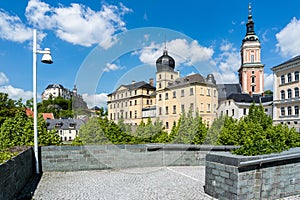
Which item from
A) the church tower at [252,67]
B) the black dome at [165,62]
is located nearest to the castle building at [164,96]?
the black dome at [165,62]

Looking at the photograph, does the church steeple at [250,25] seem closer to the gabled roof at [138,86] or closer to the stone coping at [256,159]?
the stone coping at [256,159]

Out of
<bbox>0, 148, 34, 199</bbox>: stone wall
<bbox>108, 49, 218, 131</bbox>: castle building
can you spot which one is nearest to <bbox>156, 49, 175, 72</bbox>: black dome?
<bbox>108, 49, 218, 131</bbox>: castle building

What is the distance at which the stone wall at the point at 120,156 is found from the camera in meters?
6.15

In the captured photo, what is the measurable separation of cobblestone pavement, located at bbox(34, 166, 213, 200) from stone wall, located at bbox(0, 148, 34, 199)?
35cm

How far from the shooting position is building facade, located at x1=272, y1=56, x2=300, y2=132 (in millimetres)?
29641

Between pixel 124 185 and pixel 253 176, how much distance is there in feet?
8.51

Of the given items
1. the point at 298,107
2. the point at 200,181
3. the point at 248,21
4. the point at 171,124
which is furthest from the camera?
the point at 248,21

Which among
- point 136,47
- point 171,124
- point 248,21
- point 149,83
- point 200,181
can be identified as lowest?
point 200,181

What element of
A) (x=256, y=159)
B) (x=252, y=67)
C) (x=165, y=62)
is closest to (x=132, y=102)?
(x=165, y=62)

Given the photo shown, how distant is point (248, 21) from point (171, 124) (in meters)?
59.3

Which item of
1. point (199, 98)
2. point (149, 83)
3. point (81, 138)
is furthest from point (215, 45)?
point (81, 138)

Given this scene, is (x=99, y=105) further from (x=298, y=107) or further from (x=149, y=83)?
(x=298, y=107)

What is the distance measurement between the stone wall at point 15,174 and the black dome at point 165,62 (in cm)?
329

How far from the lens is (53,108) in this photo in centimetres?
5841
